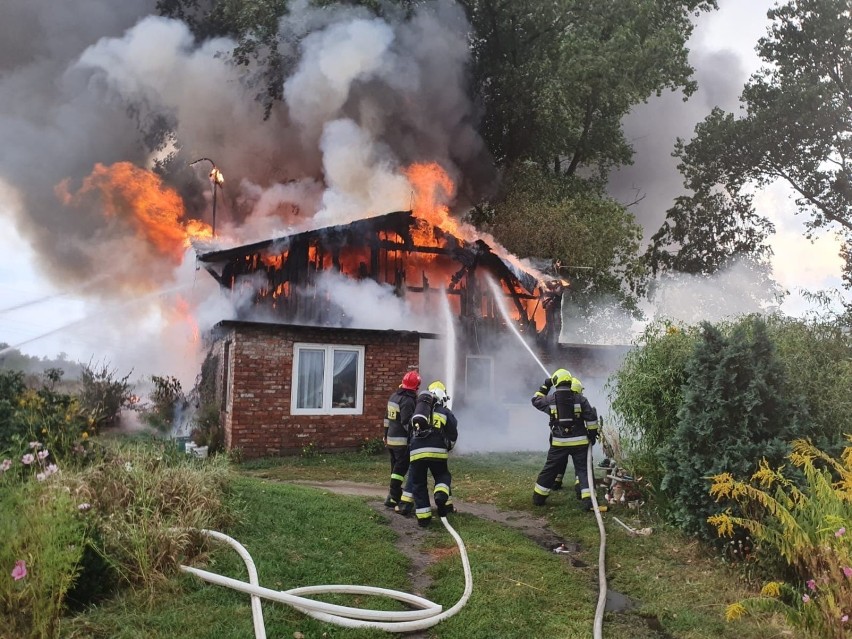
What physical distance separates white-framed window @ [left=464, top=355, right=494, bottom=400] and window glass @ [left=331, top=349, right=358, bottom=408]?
503 centimetres

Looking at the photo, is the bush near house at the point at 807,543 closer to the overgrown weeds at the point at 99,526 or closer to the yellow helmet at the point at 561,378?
the yellow helmet at the point at 561,378

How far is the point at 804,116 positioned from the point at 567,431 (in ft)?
74.5

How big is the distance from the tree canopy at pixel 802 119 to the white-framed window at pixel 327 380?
21027mm

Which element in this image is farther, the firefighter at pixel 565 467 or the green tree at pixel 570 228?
the green tree at pixel 570 228

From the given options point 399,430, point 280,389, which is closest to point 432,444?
point 399,430

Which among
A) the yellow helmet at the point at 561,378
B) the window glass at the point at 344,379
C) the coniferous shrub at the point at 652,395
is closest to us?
the coniferous shrub at the point at 652,395

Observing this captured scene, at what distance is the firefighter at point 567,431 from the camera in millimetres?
8188

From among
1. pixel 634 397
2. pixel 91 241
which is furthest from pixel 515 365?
pixel 91 241

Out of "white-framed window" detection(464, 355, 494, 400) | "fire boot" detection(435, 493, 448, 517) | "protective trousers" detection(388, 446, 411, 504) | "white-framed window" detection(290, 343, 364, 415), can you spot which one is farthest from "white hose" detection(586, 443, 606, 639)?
"white-framed window" detection(464, 355, 494, 400)

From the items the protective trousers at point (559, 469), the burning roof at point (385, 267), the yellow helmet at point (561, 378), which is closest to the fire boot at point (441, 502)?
the protective trousers at point (559, 469)

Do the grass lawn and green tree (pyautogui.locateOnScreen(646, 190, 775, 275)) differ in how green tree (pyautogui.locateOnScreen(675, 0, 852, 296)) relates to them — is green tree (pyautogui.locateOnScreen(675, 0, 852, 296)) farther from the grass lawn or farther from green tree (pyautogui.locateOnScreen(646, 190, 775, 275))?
the grass lawn

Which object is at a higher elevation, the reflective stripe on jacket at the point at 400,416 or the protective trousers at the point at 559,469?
the reflective stripe on jacket at the point at 400,416

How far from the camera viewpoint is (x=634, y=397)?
782 centimetres

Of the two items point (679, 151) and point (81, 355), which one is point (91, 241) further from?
point (679, 151)
